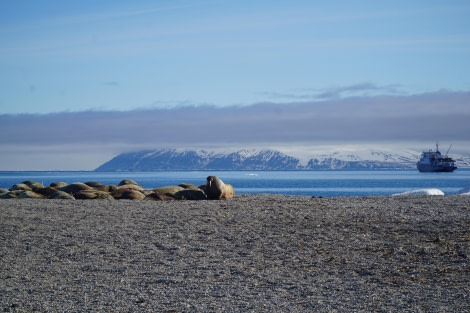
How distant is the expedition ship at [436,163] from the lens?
118000mm

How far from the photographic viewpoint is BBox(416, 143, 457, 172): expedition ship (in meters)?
118

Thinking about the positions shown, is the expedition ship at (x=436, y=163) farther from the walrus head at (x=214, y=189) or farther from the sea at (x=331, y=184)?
the walrus head at (x=214, y=189)

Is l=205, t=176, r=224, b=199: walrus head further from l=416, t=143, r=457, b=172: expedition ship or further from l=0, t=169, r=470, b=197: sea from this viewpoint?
l=416, t=143, r=457, b=172: expedition ship

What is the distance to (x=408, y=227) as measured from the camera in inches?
629

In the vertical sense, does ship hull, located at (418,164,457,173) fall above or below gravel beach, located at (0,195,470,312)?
above

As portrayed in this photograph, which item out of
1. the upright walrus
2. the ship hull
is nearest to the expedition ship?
the ship hull

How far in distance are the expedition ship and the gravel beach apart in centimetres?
10163

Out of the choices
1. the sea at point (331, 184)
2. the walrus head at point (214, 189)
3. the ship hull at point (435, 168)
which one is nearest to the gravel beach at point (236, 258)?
the walrus head at point (214, 189)

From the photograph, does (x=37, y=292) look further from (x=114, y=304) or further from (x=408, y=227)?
(x=408, y=227)

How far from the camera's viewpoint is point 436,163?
119312mm

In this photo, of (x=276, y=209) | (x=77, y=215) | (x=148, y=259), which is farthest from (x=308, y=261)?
(x=77, y=215)

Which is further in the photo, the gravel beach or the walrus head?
the walrus head

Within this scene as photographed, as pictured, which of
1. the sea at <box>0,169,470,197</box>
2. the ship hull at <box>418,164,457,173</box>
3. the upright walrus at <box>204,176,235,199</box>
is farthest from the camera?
the ship hull at <box>418,164,457,173</box>

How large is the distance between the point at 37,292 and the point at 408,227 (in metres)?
8.60
